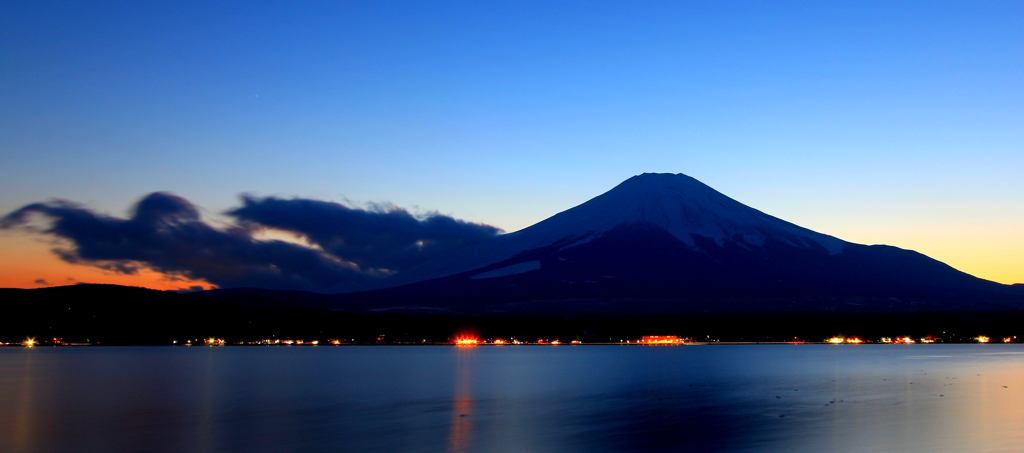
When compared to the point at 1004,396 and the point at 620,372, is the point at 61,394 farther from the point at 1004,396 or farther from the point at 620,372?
the point at 1004,396

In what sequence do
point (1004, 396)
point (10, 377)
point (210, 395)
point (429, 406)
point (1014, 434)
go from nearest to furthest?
point (1014, 434)
point (429, 406)
point (1004, 396)
point (210, 395)
point (10, 377)

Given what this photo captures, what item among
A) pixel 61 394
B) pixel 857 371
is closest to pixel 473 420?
pixel 61 394

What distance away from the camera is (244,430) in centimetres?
4041

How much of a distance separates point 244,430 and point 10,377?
54.0 m

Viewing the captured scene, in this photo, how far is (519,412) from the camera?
48312mm

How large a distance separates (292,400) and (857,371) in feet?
184

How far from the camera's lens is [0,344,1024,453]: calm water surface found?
3584cm

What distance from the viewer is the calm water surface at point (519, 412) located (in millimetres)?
35844

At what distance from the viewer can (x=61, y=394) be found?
201 feet

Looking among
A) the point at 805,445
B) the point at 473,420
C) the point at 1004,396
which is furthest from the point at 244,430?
the point at 1004,396

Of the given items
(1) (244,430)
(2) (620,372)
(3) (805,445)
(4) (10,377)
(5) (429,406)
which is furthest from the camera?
(2) (620,372)

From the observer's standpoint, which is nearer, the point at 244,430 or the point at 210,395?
the point at 244,430

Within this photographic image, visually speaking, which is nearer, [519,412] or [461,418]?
[461,418]

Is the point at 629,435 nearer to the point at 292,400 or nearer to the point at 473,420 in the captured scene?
the point at 473,420
